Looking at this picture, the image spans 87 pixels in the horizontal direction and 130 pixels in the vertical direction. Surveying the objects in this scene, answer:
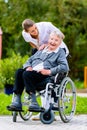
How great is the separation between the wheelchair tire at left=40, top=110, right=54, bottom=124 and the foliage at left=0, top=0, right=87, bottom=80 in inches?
921

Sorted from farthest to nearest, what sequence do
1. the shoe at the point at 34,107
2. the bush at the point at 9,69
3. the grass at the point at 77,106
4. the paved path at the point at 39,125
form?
the bush at the point at 9,69 → the grass at the point at 77,106 → the shoe at the point at 34,107 → the paved path at the point at 39,125

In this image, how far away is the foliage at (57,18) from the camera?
33281 millimetres

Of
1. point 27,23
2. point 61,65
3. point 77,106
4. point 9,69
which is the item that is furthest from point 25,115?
point 9,69

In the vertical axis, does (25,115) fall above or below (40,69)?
below

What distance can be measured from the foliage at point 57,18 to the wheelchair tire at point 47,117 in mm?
23404

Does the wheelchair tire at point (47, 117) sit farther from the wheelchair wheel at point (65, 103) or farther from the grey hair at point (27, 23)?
the grey hair at point (27, 23)

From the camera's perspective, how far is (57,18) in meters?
33.5

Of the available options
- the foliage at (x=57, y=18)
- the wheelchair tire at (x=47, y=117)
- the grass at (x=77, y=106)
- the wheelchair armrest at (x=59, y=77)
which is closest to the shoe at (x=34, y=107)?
the wheelchair tire at (x=47, y=117)

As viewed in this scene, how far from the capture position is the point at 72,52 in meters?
34.5

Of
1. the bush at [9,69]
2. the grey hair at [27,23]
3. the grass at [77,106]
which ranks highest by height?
the grey hair at [27,23]

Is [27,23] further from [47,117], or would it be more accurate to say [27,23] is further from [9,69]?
[9,69]

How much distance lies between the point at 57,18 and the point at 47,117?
24319 millimetres

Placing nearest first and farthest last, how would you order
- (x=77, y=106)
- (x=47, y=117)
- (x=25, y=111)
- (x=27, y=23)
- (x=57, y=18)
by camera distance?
(x=47, y=117) < (x=27, y=23) < (x=25, y=111) < (x=77, y=106) < (x=57, y=18)

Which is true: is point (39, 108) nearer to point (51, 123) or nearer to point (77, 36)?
point (51, 123)
